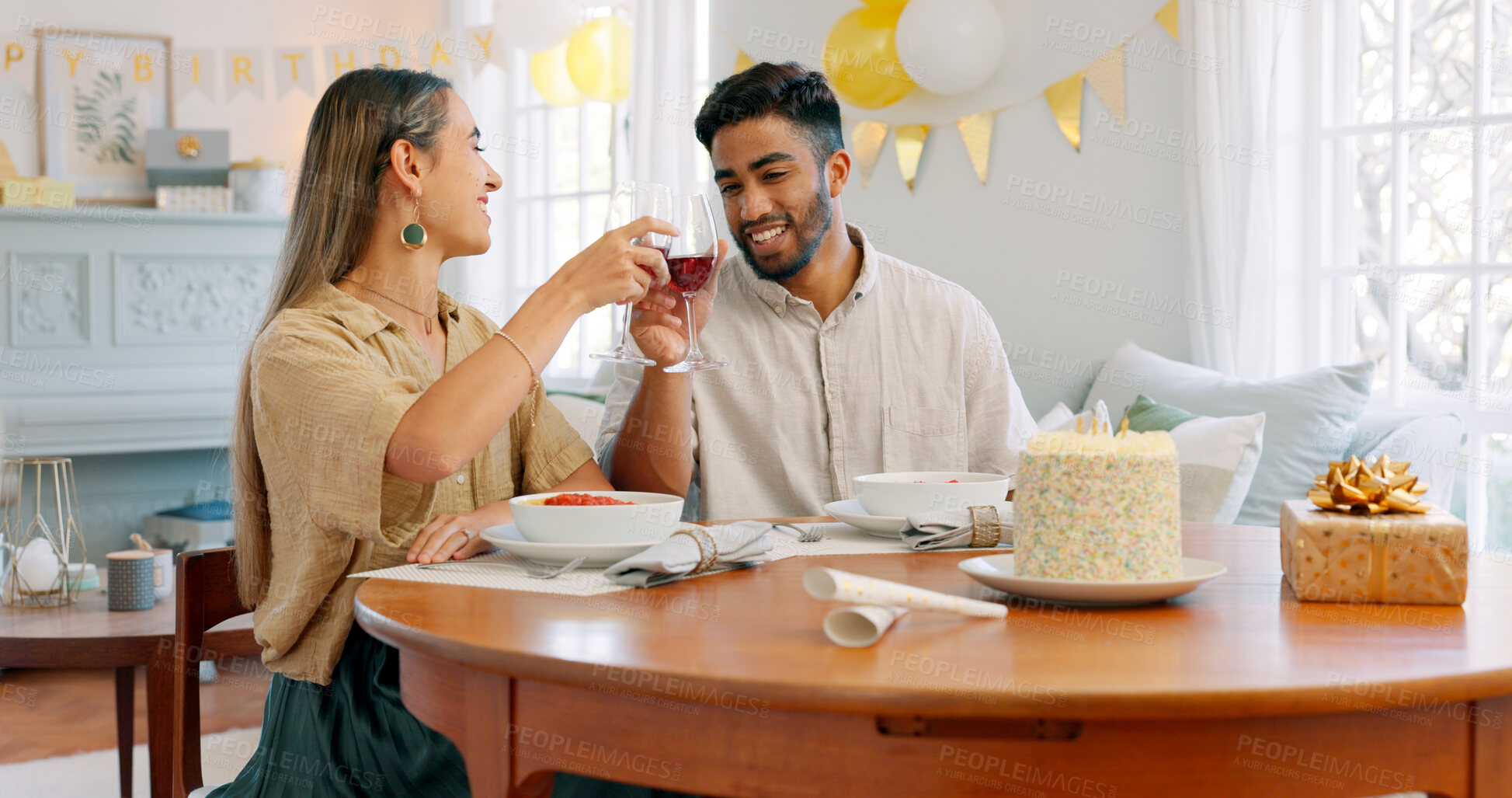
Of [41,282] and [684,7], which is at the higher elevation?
[684,7]

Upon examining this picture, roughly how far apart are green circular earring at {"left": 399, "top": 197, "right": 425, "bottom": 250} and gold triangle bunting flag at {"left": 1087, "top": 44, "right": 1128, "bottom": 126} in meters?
2.42

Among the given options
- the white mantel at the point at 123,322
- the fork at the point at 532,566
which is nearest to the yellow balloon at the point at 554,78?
the white mantel at the point at 123,322

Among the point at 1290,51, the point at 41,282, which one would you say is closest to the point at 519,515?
the point at 1290,51

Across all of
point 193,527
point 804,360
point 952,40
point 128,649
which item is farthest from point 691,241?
point 193,527

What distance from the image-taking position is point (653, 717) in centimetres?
88

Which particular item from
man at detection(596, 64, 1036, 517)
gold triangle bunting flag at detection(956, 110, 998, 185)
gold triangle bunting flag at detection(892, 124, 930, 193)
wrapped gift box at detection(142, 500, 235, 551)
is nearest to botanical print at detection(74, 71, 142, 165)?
wrapped gift box at detection(142, 500, 235, 551)

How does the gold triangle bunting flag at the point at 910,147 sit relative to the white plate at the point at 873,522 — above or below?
above

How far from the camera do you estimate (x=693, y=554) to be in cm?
124

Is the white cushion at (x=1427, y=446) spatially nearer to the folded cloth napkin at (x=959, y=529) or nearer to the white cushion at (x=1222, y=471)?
the white cushion at (x=1222, y=471)

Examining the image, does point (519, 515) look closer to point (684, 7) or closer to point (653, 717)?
point (653, 717)

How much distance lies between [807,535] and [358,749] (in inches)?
22.3

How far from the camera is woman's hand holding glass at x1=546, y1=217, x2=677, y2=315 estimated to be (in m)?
1.49

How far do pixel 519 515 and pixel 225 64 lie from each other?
17.8ft

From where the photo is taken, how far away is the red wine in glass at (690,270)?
1.56 m
